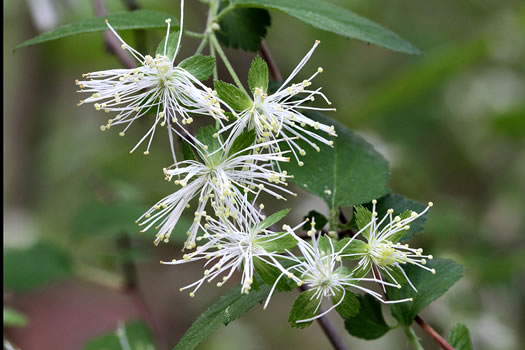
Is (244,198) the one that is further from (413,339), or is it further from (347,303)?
(413,339)

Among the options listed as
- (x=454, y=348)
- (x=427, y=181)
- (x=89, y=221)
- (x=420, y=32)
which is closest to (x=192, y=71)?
(x=454, y=348)

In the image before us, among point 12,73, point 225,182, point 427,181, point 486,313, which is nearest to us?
point 225,182

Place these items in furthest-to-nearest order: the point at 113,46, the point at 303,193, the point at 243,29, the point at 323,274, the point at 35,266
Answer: the point at 303,193 → the point at 35,266 → the point at 113,46 → the point at 243,29 → the point at 323,274

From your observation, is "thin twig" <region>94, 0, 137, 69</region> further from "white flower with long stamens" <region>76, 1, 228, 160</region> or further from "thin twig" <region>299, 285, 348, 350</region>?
"thin twig" <region>299, 285, 348, 350</region>

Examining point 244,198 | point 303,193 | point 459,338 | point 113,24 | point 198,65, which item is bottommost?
point 459,338

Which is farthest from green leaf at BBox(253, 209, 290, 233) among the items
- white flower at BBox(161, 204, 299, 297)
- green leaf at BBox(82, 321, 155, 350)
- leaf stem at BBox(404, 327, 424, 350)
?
green leaf at BBox(82, 321, 155, 350)

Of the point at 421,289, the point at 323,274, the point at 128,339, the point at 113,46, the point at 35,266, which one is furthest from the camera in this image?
the point at 35,266

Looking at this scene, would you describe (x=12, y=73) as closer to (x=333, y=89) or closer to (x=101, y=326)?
(x=101, y=326)

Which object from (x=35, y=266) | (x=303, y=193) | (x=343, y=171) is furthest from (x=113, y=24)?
(x=303, y=193)
